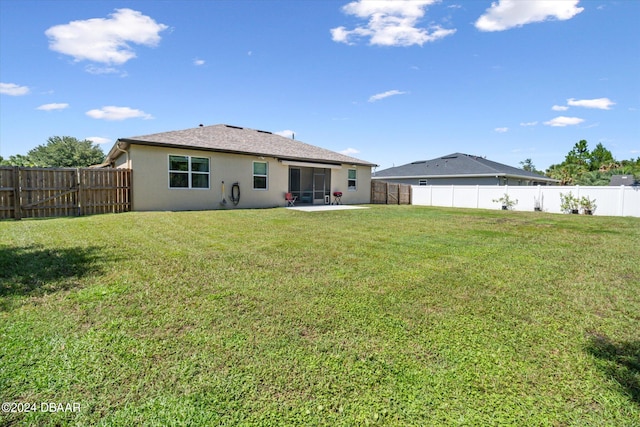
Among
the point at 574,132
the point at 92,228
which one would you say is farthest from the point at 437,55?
the point at 574,132

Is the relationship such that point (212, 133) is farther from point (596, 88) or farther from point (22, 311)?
point (596, 88)

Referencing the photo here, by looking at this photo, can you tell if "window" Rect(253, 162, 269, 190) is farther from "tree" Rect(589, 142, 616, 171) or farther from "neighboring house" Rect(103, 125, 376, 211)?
"tree" Rect(589, 142, 616, 171)

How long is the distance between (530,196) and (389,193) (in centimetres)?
879

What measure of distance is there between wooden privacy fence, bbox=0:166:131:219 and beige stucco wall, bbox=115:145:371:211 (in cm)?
55

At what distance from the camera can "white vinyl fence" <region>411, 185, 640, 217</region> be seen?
15.9 m

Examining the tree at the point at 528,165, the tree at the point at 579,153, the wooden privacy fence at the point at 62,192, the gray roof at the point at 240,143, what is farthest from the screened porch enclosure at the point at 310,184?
the tree at the point at 579,153

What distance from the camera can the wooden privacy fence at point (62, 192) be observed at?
9766mm

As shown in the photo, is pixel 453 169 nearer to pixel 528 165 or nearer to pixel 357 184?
pixel 357 184

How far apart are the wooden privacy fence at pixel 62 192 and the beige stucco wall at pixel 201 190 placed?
1.81 ft

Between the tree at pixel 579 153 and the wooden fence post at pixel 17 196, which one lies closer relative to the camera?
the wooden fence post at pixel 17 196

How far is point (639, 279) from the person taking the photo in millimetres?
4676

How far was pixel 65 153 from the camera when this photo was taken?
42.7m

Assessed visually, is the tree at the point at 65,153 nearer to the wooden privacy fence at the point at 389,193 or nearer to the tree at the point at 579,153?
the wooden privacy fence at the point at 389,193

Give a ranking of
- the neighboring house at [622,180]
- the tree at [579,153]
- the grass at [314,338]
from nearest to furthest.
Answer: the grass at [314,338] < the neighboring house at [622,180] < the tree at [579,153]
